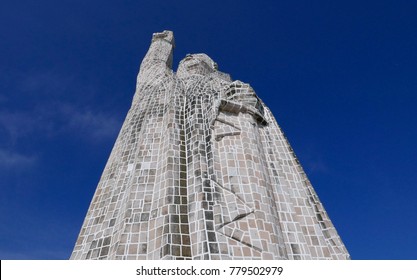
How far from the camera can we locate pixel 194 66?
1420cm

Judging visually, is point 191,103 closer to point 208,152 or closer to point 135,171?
point 208,152

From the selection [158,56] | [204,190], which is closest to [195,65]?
[158,56]

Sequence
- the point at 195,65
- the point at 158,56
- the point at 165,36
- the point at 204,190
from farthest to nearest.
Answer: the point at 165,36
the point at 195,65
the point at 158,56
the point at 204,190

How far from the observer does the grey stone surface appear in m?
6.59

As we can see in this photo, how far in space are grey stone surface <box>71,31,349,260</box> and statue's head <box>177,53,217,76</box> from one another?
3373mm

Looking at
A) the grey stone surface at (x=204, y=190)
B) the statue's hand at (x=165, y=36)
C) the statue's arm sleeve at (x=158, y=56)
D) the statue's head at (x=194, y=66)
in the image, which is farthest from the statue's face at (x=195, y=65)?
the grey stone surface at (x=204, y=190)

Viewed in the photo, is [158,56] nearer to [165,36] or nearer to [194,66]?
[194,66]

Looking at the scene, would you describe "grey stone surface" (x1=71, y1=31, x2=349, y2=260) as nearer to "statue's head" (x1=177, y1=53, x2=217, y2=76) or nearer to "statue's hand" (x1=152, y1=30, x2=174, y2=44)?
"statue's head" (x1=177, y1=53, x2=217, y2=76)

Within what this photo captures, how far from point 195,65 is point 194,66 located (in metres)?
0.07

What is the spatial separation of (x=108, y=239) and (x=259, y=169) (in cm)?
389

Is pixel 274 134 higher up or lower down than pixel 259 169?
higher up

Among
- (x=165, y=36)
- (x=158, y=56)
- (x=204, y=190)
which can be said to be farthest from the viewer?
(x=165, y=36)
